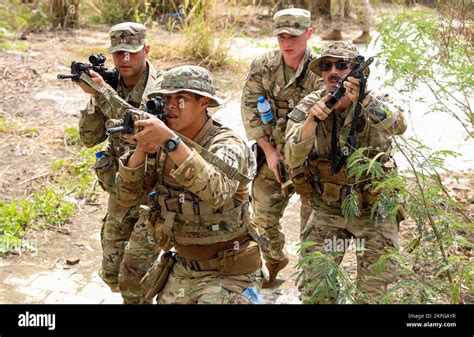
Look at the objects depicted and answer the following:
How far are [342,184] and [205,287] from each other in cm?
114

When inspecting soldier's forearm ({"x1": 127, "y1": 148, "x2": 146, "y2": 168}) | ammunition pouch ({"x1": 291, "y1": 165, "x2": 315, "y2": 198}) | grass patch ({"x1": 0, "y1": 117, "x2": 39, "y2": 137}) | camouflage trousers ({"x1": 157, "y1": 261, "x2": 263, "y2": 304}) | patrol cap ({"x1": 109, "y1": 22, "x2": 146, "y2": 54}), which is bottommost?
grass patch ({"x1": 0, "y1": 117, "x2": 39, "y2": 137})

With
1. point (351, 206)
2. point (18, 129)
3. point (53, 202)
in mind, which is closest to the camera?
point (351, 206)

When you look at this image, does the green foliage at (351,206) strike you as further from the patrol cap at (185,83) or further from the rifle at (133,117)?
the rifle at (133,117)

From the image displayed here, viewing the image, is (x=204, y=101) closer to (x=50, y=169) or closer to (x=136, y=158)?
(x=136, y=158)

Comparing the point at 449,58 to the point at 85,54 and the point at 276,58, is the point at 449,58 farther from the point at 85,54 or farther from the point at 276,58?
the point at 85,54

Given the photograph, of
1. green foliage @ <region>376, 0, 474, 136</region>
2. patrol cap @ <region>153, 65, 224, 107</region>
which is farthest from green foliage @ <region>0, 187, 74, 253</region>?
green foliage @ <region>376, 0, 474, 136</region>

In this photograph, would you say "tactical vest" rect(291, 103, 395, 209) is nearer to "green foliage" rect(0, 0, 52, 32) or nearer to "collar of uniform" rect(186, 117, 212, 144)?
"collar of uniform" rect(186, 117, 212, 144)

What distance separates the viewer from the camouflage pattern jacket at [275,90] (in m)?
5.64

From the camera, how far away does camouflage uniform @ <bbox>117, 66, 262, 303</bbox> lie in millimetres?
4062

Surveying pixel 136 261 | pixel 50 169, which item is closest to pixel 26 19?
pixel 50 169

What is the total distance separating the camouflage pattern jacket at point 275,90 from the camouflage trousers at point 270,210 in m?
0.29

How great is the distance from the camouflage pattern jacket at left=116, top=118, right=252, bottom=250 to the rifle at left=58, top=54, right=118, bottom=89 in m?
0.82

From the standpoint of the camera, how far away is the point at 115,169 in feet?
17.0
